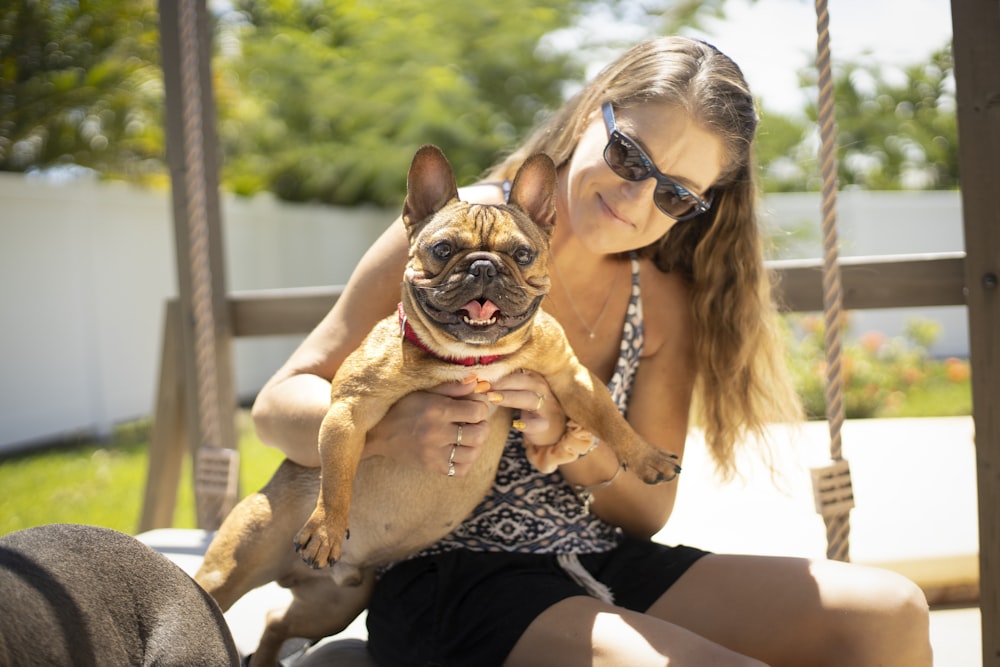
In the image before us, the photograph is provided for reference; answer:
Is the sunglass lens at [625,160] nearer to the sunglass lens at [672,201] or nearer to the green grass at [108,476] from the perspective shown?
the sunglass lens at [672,201]

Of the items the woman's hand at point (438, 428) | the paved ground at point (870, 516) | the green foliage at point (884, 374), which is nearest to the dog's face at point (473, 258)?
the woman's hand at point (438, 428)

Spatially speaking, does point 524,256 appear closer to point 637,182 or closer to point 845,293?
point 637,182

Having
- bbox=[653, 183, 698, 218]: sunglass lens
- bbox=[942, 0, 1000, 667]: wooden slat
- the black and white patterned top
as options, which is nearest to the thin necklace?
the black and white patterned top

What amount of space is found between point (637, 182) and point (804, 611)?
43.9 inches

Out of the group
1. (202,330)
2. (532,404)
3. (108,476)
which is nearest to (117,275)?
(108,476)

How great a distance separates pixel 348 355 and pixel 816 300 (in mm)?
1693

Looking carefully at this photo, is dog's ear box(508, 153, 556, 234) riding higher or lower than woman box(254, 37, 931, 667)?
higher

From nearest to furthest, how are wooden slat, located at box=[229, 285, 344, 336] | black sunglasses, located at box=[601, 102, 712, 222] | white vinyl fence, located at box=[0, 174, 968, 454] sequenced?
black sunglasses, located at box=[601, 102, 712, 222] < wooden slat, located at box=[229, 285, 344, 336] < white vinyl fence, located at box=[0, 174, 968, 454]

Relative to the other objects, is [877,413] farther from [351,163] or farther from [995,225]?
[351,163]

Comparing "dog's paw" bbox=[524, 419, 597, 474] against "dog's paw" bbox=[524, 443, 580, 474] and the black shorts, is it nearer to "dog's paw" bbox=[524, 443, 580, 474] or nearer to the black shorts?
"dog's paw" bbox=[524, 443, 580, 474]

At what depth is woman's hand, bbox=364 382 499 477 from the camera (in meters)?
2.06

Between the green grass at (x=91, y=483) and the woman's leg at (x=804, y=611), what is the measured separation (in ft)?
13.5

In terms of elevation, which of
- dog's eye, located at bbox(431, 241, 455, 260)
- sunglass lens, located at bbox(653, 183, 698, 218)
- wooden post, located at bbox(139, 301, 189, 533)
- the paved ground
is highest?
sunglass lens, located at bbox(653, 183, 698, 218)

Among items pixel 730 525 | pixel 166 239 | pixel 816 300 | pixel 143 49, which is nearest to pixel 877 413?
pixel 730 525
